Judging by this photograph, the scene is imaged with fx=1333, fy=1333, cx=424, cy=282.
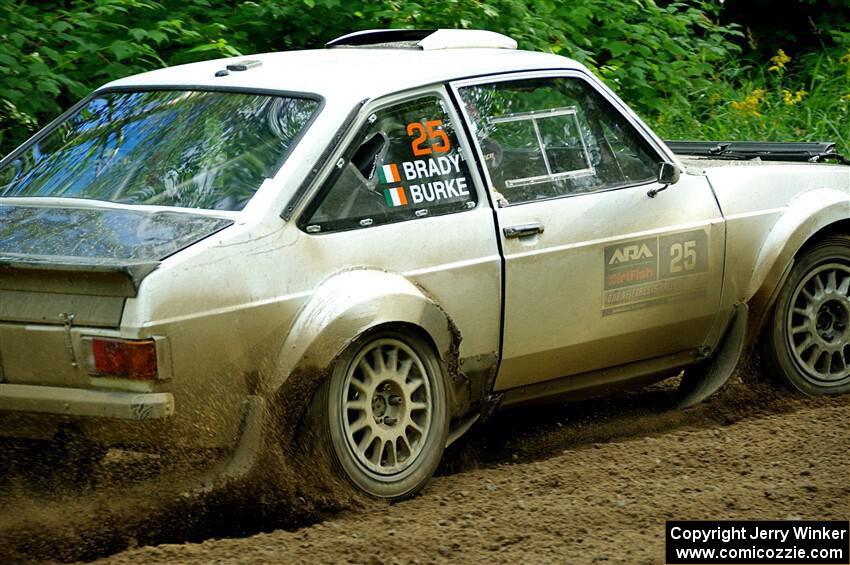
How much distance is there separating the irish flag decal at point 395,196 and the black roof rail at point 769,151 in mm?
2353

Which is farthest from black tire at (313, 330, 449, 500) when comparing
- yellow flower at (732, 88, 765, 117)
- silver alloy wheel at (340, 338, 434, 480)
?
yellow flower at (732, 88, 765, 117)

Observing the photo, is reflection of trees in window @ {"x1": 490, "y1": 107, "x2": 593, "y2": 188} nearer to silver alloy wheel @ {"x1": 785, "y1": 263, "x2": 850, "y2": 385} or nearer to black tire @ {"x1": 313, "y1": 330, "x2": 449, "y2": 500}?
black tire @ {"x1": 313, "y1": 330, "x2": 449, "y2": 500}

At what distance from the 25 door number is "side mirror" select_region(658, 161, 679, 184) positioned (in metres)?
0.27

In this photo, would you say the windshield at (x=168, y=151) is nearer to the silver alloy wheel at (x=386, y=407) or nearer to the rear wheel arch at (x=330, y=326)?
the rear wheel arch at (x=330, y=326)

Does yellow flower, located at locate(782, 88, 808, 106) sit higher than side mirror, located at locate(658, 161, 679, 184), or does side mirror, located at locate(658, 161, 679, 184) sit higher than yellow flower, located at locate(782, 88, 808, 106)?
side mirror, located at locate(658, 161, 679, 184)

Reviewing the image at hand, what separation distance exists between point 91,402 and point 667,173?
267cm

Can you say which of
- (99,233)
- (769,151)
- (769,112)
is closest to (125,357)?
(99,233)

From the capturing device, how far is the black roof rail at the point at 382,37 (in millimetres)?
5996

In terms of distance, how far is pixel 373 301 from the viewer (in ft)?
15.2

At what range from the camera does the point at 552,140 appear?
5.51m

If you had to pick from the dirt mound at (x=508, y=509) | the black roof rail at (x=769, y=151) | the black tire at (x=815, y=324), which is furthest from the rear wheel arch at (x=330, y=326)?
the black roof rail at (x=769, y=151)

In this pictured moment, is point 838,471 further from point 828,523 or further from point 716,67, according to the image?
point 716,67

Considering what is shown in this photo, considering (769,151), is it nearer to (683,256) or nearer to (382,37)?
(683,256)

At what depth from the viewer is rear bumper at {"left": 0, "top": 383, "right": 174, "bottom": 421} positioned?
4.13 metres
